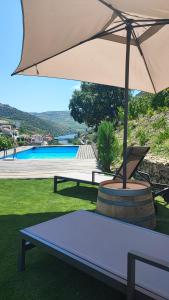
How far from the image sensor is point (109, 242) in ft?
9.36

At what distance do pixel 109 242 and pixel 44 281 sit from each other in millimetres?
848

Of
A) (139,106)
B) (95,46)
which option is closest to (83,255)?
(95,46)

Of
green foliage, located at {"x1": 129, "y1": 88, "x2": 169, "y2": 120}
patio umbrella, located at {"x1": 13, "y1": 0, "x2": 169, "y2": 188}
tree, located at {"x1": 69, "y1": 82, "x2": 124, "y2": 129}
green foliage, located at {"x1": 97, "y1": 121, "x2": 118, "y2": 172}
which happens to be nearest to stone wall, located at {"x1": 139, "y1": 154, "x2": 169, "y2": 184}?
green foliage, located at {"x1": 97, "y1": 121, "x2": 118, "y2": 172}

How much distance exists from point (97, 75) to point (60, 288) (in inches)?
166

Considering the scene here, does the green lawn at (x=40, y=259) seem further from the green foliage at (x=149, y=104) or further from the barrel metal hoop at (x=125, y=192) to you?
the green foliage at (x=149, y=104)

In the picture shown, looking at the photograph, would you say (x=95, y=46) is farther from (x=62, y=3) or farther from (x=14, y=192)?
(x=14, y=192)

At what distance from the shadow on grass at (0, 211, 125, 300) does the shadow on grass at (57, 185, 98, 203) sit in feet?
9.18

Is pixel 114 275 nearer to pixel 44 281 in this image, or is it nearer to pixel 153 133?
pixel 44 281

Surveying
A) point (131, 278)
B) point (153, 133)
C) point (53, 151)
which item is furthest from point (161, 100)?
point (131, 278)

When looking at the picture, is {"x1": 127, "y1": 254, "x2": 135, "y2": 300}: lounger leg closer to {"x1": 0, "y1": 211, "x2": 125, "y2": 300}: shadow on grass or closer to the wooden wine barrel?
{"x1": 0, "y1": 211, "x2": 125, "y2": 300}: shadow on grass

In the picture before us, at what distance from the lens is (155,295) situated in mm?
1986

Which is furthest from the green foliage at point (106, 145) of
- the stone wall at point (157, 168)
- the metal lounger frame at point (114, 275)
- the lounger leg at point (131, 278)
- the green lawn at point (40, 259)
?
the lounger leg at point (131, 278)

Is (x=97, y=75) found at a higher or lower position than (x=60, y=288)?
higher

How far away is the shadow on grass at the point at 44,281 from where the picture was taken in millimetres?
2750
